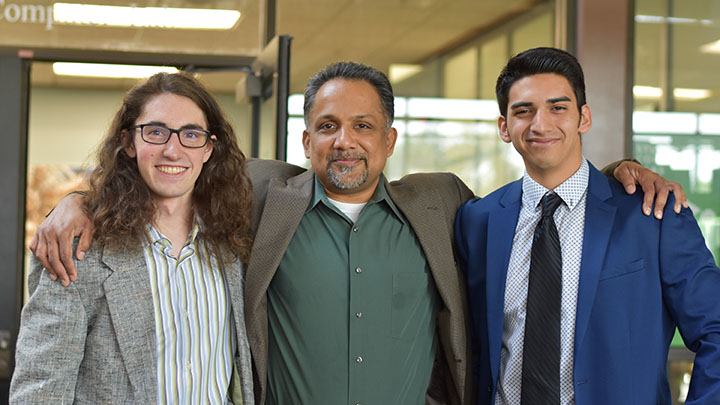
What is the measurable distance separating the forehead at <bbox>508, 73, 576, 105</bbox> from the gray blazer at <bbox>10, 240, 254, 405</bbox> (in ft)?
3.85

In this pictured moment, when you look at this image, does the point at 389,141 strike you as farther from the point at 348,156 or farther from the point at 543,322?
the point at 543,322

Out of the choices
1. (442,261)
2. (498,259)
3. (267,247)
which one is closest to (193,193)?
(267,247)

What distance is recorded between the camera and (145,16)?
3918 millimetres

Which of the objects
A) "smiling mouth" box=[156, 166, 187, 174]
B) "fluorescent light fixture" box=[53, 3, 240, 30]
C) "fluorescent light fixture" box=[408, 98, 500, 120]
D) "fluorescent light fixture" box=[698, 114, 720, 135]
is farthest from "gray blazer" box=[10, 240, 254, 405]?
"fluorescent light fixture" box=[698, 114, 720, 135]

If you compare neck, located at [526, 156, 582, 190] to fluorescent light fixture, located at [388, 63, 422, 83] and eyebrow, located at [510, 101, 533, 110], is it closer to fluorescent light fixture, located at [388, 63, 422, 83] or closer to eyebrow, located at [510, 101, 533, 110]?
eyebrow, located at [510, 101, 533, 110]

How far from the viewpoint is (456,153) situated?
163 inches

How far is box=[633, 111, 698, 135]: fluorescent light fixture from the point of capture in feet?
13.2

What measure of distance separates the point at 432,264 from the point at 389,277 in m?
0.15

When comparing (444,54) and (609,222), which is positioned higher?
(444,54)

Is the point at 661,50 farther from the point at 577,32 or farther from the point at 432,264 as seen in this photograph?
the point at 432,264

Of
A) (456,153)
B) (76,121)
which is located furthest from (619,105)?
(76,121)

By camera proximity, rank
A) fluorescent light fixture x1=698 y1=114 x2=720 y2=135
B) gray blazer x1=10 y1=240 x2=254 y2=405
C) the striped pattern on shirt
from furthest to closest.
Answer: fluorescent light fixture x1=698 y1=114 x2=720 y2=135, the striped pattern on shirt, gray blazer x1=10 y1=240 x2=254 y2=405

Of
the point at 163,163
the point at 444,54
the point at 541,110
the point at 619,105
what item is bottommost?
the point at 163,163

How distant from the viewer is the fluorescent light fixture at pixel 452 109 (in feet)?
13.5
